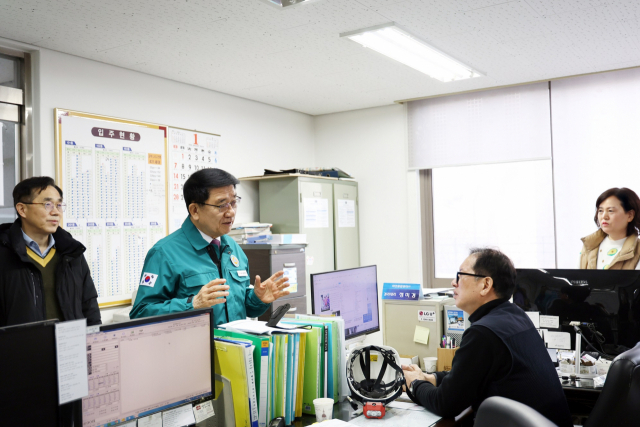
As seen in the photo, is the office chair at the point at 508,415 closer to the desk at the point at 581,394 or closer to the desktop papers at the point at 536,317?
the desk at the point at 581,394

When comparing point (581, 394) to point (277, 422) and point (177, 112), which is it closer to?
point (277, 422)

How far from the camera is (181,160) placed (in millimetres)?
4160

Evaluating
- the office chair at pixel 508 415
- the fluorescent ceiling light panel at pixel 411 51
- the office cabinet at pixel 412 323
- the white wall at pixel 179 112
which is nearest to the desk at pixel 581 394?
the office cabinet at pixel 412 323

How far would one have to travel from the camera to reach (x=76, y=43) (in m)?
3.25

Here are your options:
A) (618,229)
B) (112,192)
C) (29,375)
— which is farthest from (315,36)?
(29,375)

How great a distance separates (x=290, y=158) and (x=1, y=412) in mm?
4383

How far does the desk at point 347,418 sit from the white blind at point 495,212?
2664mm

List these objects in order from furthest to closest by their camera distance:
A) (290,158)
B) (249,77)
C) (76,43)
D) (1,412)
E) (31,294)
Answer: (290,158), (249,77), (76,43), (31,294), (1,412)

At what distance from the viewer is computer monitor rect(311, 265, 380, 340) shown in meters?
2.55

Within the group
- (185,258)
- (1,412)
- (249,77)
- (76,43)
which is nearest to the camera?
(1,412)

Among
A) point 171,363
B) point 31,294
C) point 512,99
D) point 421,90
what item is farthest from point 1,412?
point 512,99

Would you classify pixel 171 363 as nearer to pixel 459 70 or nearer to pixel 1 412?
pixel 1 412

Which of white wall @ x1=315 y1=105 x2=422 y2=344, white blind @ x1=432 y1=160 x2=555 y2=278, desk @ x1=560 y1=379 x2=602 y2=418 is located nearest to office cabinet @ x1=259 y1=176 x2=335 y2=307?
white wall @ x1=315 y1=105 x2=422 y2=344

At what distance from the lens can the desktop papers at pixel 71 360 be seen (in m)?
1.21
